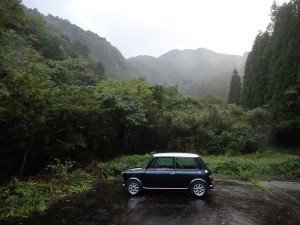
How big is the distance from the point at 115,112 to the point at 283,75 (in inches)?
570

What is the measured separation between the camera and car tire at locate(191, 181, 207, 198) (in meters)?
11.3

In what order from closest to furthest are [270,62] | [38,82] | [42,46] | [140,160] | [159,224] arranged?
[159,224]
[38,82]
[140,160]
[270,62]
[42,46]

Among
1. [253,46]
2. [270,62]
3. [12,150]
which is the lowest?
[12,150]

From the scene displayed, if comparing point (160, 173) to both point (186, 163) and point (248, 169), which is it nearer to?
point (186, 163)

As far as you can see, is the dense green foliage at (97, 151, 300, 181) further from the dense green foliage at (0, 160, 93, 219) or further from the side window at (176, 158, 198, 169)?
the side window at (176, 158, 198, 169)

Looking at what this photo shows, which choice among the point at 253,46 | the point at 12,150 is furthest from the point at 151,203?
the point at 253,46

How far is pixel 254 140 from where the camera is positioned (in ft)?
73.6

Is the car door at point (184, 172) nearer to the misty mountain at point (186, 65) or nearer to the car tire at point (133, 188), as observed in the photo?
the car tire at point (133, 188)

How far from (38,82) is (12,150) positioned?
4.14m

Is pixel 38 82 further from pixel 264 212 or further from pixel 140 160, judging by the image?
pixel 264 212

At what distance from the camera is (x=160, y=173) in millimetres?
11305

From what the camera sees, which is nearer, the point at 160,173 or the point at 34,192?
the point at 160,173

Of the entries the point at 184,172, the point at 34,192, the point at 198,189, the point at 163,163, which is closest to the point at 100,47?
the point at 34,192

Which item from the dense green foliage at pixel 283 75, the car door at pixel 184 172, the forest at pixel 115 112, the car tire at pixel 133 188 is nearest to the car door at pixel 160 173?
the car door at pixel 184 172
